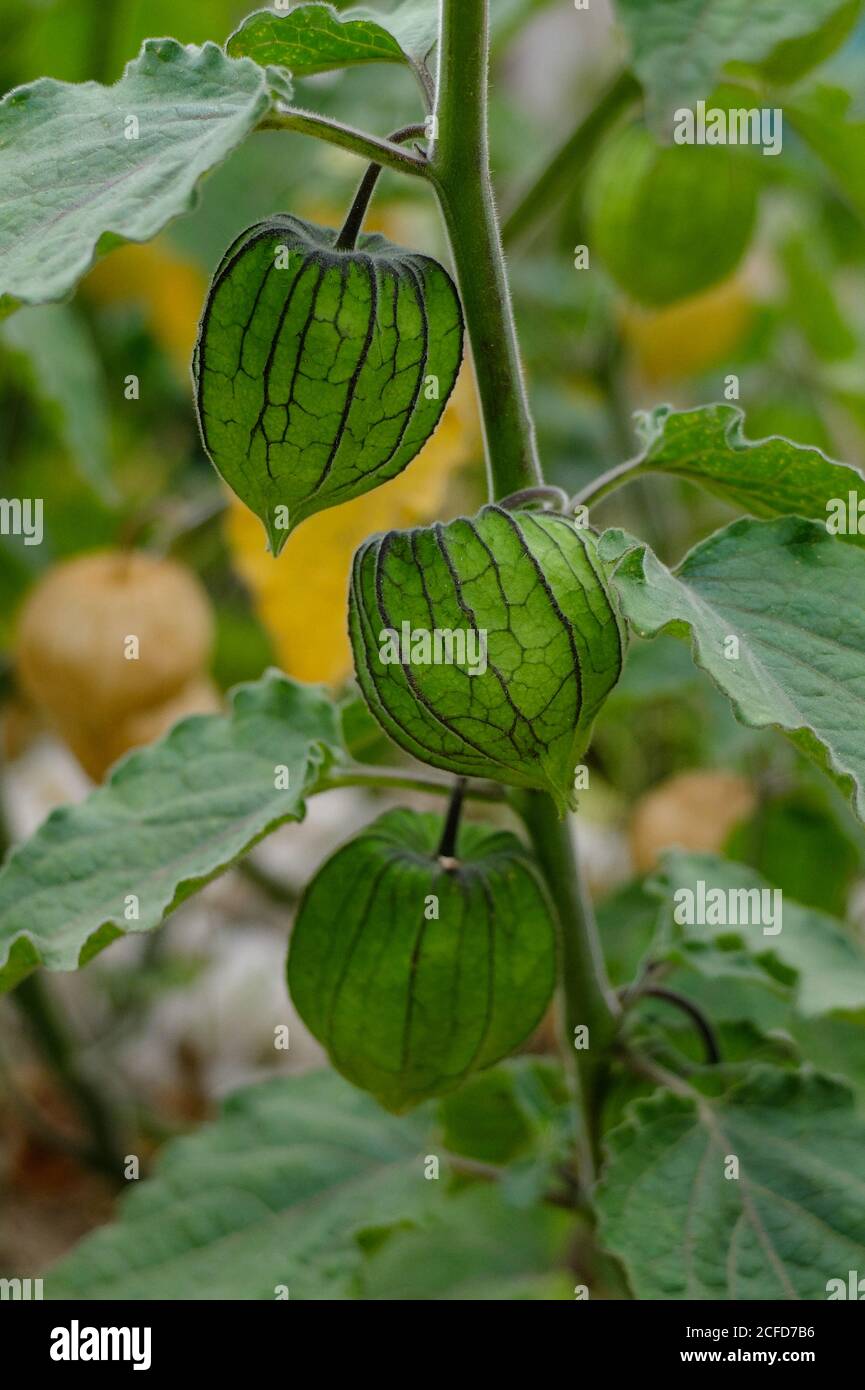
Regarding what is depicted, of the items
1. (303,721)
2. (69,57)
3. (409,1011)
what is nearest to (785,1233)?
(409,1011)

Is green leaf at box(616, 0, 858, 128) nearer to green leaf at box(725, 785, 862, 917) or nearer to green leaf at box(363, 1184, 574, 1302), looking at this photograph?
green leaf at box(725, 785, 862, 917)

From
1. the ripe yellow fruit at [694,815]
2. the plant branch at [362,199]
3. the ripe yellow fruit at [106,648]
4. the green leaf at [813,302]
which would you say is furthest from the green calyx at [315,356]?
the green leaf at [813,302]

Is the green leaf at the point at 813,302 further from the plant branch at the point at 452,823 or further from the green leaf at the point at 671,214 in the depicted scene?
the plant branch at the point at 452,823

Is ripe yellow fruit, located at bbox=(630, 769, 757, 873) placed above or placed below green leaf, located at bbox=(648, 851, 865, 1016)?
above

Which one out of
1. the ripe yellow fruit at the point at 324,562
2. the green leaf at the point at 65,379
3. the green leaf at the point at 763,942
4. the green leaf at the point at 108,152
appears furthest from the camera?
the green leaf at the point at 65,379

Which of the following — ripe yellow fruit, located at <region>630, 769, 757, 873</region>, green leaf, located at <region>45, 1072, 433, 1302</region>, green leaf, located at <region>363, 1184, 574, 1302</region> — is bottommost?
green leaf, located at <region>363, 1184, 574, 1302</region>

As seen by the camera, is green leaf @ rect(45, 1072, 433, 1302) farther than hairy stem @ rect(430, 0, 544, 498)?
Yes

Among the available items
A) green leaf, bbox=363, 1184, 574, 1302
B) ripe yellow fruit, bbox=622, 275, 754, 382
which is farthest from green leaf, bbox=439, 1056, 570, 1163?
ripe yellow fruit, bbox=622, 275, 754, 382

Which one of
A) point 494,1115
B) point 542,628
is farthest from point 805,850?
point 542,628
